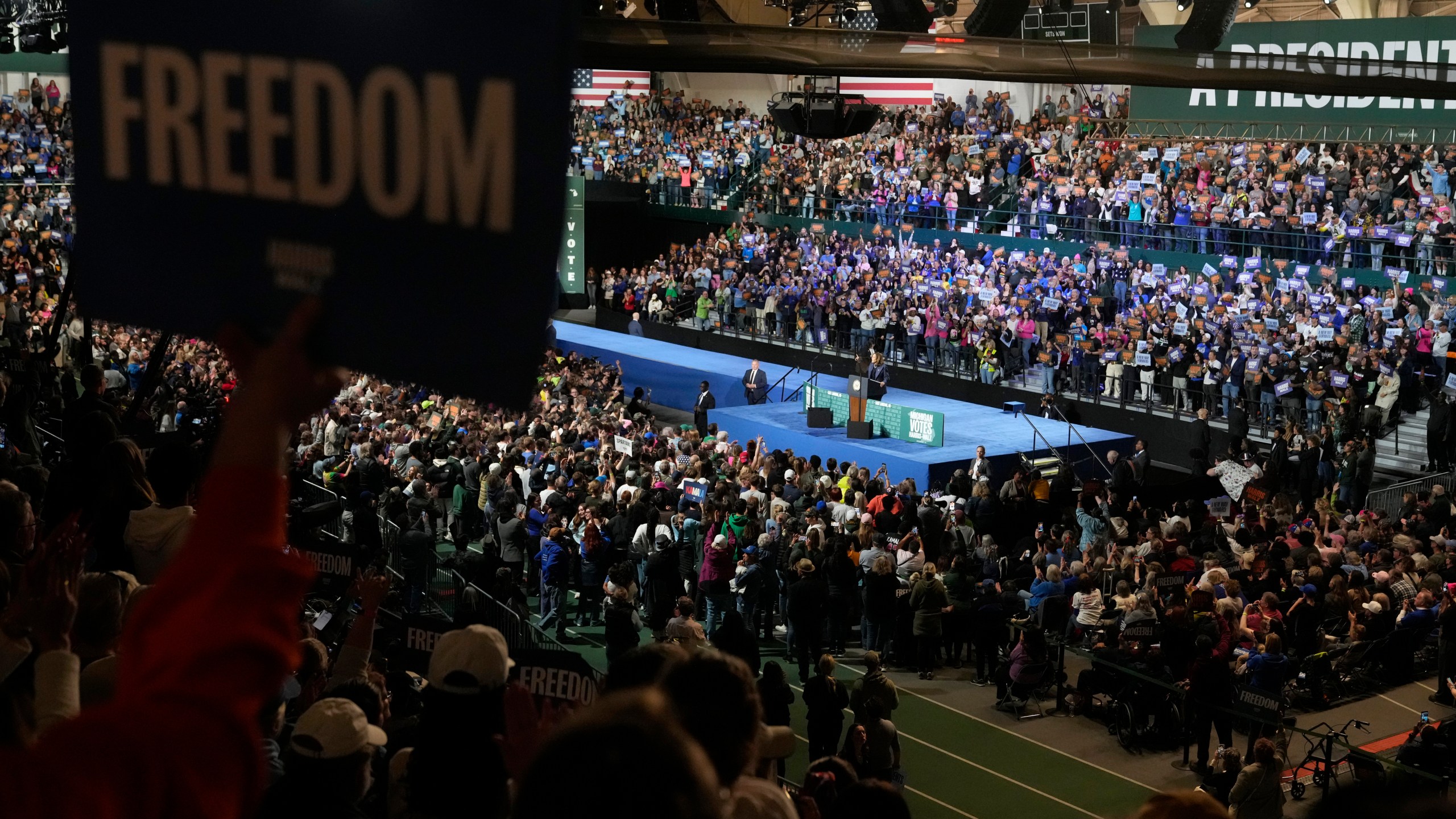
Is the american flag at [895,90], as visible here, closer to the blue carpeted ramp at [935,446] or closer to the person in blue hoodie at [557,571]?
the blue carpeted ramp at [935,446]

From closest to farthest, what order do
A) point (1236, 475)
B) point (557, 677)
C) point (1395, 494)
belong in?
point (557, 677) < point (1395, 494) < point (1236, 475)

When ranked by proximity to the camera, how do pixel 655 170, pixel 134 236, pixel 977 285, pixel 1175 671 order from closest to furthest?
pixel 134 236 < pixel 1175 671 < pixel 977 285 < pixel 655 170

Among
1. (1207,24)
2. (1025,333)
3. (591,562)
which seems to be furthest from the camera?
(1025,333)

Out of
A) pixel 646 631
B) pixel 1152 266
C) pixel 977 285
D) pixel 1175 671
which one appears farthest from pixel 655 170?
pixel 1175 671

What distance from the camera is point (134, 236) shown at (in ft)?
7.39

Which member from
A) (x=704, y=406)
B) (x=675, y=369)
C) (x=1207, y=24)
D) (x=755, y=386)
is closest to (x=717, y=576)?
(x=1207, y=24)

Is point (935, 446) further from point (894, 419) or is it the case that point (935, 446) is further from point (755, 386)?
point (755, 386)

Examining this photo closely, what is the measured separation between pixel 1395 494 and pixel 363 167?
806 inches

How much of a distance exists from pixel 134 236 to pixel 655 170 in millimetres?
39957

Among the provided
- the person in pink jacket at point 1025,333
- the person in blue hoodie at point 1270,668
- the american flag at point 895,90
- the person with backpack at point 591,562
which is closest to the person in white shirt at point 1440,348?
the person in pink jacket at point 1025,333

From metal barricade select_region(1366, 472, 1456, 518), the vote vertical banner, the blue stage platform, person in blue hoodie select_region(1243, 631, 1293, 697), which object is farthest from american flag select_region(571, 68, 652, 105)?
person in blue hoodie select_region(1243, 631, 1293, 697)

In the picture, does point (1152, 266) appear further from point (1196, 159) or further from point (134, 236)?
point (134, 236)

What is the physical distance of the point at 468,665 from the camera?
3.25 meters

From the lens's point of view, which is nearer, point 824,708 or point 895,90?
point 824,708
